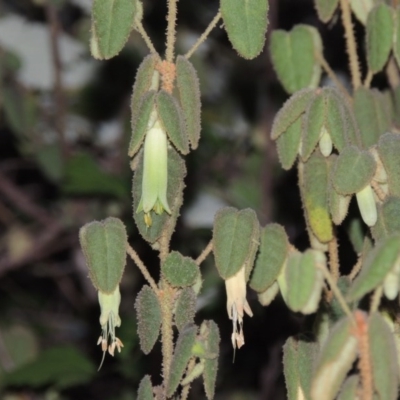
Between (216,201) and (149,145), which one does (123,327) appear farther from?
(149,145)

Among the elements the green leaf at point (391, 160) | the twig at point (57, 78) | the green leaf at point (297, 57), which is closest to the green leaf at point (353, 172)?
the green leaf at point (391, 160)

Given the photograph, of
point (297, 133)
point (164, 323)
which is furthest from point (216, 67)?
point (164, 323)

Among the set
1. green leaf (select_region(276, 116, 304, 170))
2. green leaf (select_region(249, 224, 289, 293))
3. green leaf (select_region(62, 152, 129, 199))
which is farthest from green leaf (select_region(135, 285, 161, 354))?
green leaf (select_region(62, 152, 129, 199))

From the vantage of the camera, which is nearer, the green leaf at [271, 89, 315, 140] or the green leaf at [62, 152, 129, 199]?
the green leaf at [271, 89, 315, 140]

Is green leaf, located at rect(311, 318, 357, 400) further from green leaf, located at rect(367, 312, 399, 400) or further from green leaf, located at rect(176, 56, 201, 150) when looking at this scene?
green leaf, located at rect(176, 56, 201, 150)

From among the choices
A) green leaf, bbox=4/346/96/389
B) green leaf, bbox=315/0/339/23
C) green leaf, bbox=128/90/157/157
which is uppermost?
green leaf, bbox=315/0/339/23

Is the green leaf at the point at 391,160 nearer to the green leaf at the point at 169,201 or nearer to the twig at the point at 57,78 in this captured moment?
the green leaf at the point at 169,201
